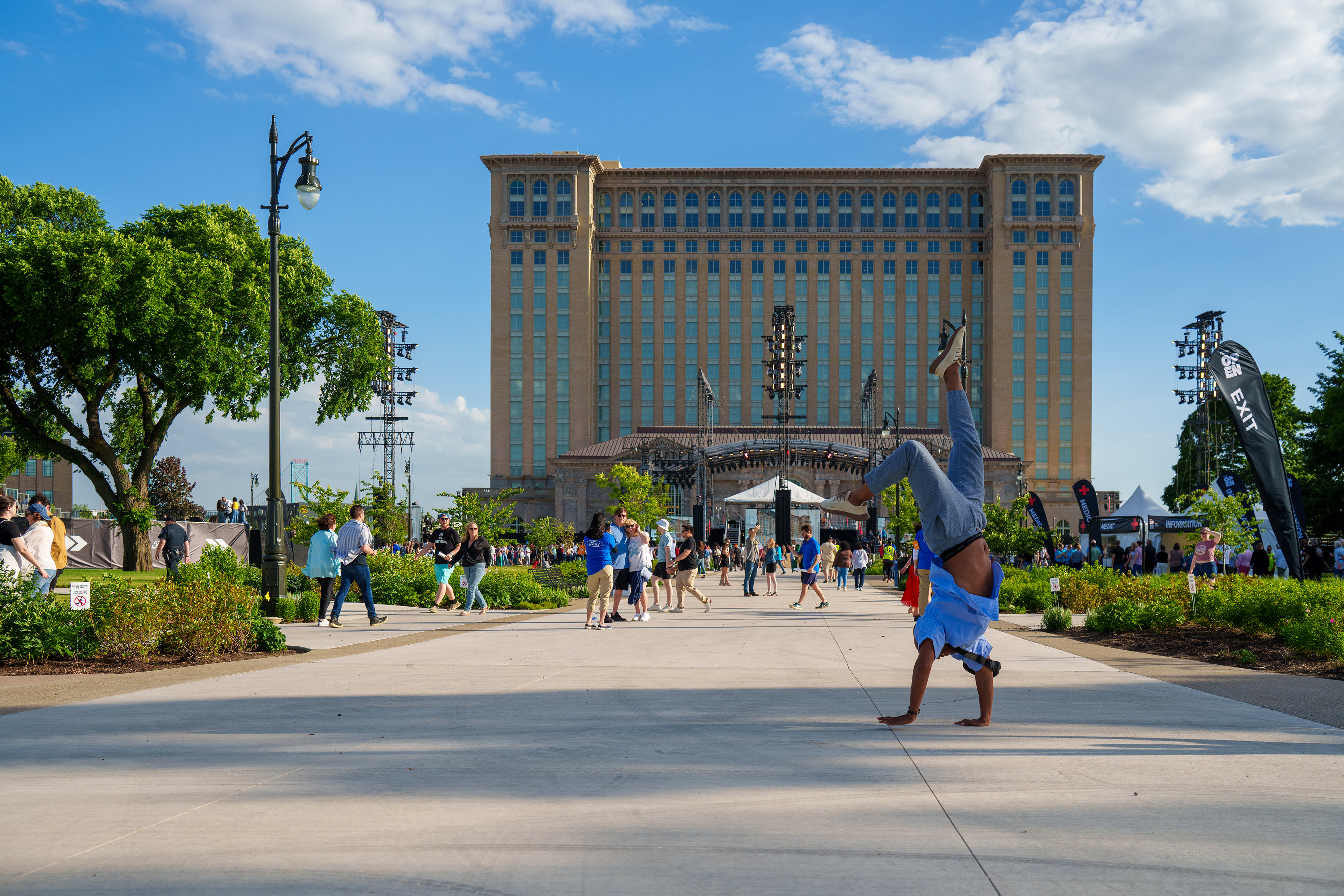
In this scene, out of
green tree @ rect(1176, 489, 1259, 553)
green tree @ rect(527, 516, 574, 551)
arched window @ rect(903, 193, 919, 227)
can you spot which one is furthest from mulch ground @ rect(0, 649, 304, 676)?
arched window @ rect(903, 193, 919, 227)

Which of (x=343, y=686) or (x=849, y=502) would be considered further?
(x=343, y=686)

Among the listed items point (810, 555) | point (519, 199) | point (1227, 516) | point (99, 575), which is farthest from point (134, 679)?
point (519, 199)

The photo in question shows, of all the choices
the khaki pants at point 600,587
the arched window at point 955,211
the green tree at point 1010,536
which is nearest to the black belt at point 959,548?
the khaki pants at point 600,587

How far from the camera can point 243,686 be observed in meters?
8.59

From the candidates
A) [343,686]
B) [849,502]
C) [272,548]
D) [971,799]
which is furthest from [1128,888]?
[272,548]

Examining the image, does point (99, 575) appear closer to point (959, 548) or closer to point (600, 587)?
point (600, 587)

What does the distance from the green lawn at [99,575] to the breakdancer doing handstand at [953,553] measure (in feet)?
62.5

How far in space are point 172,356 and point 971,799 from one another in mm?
30617

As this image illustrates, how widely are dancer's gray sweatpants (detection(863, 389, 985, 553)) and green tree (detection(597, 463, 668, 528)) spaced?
38.4 metres

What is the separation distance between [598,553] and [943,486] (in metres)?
9.50

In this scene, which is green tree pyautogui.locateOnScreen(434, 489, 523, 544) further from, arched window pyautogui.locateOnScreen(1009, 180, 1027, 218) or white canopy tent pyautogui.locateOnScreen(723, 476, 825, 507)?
arched window pyautogui.locateOnScreen(1009, 180, 1027, 218)

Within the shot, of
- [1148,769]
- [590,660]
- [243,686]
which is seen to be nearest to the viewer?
[1148,769]

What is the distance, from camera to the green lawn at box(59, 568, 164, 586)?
2313cm

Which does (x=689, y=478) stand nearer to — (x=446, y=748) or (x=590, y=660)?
(x=590, y=660)
